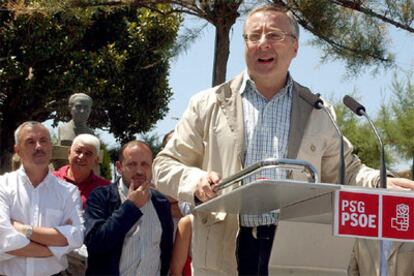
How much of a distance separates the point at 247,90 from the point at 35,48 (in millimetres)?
15245

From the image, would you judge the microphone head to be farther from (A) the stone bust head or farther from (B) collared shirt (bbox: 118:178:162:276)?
(A) the stone bust head

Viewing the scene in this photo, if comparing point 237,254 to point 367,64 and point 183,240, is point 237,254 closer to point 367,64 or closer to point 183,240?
point 183,240

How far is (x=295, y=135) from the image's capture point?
319 centimetres

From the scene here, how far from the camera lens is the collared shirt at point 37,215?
435 cm

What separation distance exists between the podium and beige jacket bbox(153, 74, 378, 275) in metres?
0.24

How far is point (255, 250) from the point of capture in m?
3.08

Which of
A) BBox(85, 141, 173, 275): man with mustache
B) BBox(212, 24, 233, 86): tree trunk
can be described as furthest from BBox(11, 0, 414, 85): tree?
BBox(85, 141, 173, 275): man with mustache

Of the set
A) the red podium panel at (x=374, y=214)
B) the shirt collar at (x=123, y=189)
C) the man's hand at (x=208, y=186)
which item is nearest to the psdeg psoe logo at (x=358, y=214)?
the red podium panel at (x=374, y=214)

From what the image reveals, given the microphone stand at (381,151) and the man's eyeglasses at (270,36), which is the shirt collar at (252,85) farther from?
the microphone stand at (381,151)

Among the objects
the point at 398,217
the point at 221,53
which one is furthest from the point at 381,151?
the point at 221,53

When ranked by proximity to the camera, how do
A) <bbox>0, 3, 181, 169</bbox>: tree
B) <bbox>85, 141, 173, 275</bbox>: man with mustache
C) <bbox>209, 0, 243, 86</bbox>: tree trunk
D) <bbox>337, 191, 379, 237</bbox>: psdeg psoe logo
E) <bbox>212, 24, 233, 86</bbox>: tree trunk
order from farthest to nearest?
<bbox>0, 3, 181, 169</bbox>: tree → <bbox>212, 24, 233, 86</bbox>: tree trunk → <bbox>209, 0, 243, 86</bbox>: tree trunk → <bbox>85, 141, 173, 275</bbox>: man with mustache → <bbox>337, 191, 379, 237</bbox>: psdeg psoe logo

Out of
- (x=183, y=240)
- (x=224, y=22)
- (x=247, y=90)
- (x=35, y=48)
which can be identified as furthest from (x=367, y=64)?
(x=35, y=48)

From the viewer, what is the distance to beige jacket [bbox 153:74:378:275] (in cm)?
308

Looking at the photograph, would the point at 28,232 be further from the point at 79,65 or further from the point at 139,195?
the point at 79,65
